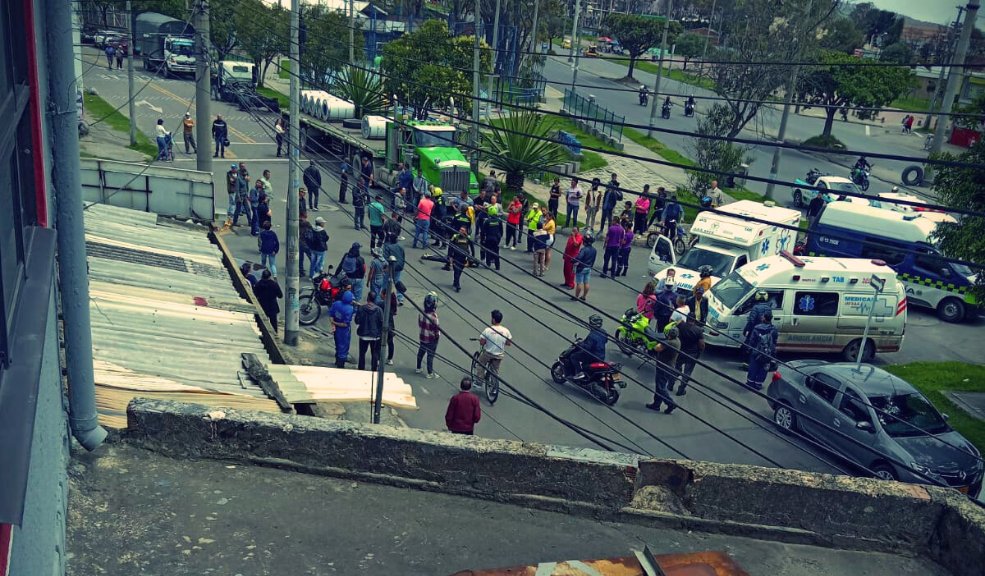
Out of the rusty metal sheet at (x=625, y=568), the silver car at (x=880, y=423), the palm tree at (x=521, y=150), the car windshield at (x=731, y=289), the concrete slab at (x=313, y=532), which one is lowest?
the silver car at (x=880, y=423)

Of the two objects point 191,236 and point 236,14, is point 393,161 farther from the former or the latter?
point 236,14

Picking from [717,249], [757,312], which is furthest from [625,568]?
[717,249]

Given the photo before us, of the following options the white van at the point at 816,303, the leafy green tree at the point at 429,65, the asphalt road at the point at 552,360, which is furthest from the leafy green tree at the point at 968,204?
the leafy green tree at the point at 429,65

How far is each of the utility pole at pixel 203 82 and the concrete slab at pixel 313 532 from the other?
1282 cm

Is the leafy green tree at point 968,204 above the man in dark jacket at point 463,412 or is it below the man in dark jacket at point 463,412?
above

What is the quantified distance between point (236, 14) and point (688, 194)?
2619 cm

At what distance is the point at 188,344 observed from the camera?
1084 centimetres

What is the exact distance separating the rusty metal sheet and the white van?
12370 millimetres

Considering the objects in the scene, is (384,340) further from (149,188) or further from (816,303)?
(816,303)

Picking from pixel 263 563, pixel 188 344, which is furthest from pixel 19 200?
pixel 188 344

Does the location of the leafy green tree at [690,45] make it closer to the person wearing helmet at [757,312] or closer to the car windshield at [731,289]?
the car windshield at [731,289]

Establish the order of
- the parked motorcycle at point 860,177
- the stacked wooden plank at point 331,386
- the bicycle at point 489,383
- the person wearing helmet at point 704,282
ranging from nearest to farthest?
the stacked wooden plank at point 331,386, the bicycle at point 489,383, the person wearing helmet at point 704,282, the parked motorcycle at point 860,177

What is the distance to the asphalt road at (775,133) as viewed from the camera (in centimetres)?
3966

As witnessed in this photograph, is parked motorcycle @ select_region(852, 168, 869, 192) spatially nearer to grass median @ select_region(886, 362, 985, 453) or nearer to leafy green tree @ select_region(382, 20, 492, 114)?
leafy green tree @ select_region(382, 20, 492, 114)
